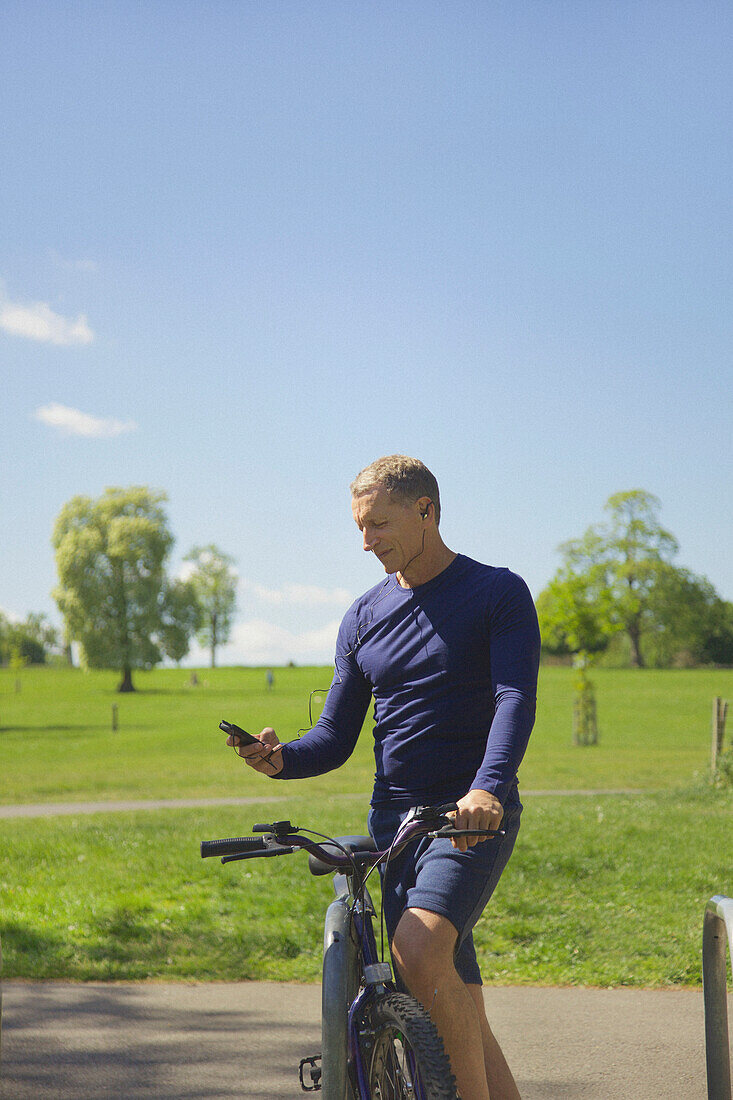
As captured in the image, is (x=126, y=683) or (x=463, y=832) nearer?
(x=463, y=832)

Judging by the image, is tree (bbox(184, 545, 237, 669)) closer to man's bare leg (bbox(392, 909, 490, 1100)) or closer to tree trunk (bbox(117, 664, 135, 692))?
tree trunk (bbox(117, 664, 135, 692))

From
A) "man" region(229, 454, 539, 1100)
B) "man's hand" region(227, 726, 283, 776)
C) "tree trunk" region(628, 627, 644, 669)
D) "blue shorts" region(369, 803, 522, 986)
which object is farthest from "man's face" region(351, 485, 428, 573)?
"tree trunk" region(628, 627, 644, 669)

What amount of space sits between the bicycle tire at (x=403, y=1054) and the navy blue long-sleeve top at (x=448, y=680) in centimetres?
58

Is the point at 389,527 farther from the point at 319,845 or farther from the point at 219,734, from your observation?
the point at 219,734

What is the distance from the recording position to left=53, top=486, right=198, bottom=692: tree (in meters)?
62.7

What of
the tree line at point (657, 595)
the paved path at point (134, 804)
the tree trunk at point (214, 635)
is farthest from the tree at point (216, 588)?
the paved path at point (134, 804)

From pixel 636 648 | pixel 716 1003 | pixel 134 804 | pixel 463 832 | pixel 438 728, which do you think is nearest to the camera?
pixel 463 832

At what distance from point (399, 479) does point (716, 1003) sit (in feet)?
6.08

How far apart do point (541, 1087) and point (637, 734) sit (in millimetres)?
36020

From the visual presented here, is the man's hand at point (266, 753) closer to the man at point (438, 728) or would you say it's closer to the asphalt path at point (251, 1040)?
the man at point (438, 728)

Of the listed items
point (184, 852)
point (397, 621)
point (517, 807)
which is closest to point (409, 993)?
point (517, 807)

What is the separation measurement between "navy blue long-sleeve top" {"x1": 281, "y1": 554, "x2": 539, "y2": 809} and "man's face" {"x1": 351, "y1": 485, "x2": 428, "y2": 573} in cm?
13

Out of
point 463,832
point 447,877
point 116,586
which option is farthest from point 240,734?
point 116,586

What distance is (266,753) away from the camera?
310 centimetres
